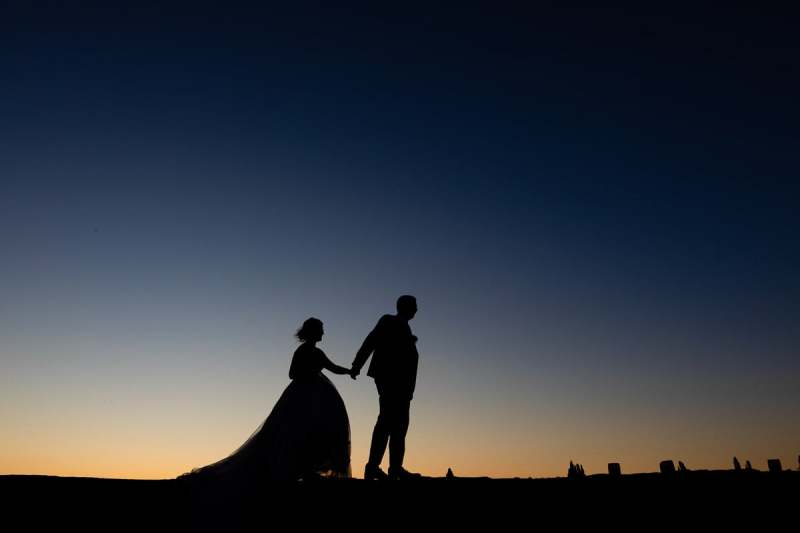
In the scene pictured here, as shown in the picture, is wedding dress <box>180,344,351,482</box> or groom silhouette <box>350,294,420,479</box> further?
groom silhouette <box>350,294,420,479</box>

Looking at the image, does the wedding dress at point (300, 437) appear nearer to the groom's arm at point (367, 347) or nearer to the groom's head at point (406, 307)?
the groom's arm at point (367, 347)

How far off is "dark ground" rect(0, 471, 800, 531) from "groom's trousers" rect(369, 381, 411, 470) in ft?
4.50

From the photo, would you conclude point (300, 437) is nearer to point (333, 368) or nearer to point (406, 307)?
point (333, 368)

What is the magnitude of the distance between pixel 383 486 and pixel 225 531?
1.95 metres

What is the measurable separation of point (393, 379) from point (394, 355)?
364 mm

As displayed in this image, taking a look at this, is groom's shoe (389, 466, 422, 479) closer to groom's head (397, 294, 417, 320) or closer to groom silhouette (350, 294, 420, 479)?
groom silhouette (350, 294, 420, 479)

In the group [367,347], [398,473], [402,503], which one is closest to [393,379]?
[367,347]

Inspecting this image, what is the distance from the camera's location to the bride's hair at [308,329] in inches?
397

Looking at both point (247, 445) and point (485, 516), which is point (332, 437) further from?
point (485, 516)

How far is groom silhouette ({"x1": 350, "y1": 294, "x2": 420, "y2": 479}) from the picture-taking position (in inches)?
366

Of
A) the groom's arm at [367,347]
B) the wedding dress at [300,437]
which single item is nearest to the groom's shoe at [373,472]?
the wedding dress at [300,437]

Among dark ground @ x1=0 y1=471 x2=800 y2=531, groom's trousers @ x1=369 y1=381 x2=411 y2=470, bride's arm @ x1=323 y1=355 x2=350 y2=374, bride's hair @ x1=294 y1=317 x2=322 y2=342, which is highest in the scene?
bride's hair @ x1=294 y1=317 x2=322 y2=342

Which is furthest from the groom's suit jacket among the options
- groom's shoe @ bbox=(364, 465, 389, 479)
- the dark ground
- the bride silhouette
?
the dark ground

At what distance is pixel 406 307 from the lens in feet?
31.9
